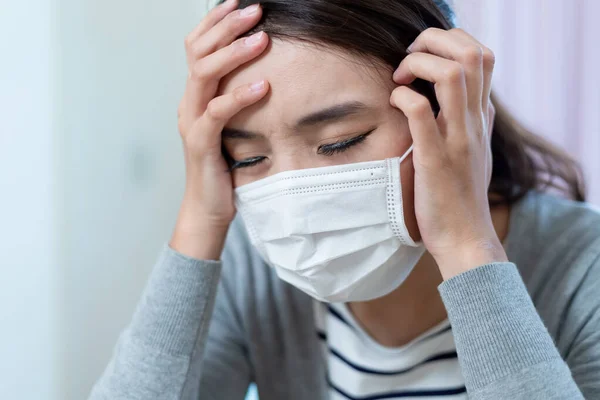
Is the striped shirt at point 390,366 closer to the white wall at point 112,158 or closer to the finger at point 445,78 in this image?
the finger at point 445,78

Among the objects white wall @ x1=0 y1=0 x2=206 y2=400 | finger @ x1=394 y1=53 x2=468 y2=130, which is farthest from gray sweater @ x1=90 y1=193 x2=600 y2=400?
white wall @ x1=0 y1=0 x2=206 y2=400

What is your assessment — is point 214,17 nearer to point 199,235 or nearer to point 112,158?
point 199,235

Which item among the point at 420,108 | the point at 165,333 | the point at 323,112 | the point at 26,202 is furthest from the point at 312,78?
the point at 26,202

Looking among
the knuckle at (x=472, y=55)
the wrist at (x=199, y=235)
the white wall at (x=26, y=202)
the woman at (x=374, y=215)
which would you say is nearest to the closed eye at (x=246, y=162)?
the woman at (x=374, y=215)

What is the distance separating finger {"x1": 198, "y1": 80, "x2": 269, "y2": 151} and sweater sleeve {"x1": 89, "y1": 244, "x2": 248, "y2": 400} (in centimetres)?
22

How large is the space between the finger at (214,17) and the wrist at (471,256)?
18.9 inches

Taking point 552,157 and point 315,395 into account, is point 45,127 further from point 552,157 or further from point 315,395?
point 552,157

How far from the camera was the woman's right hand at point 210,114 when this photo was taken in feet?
2.62

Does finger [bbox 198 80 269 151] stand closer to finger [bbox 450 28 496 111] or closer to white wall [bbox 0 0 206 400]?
finger [bbox 450 28 496 111]

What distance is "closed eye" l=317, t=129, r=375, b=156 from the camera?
0.79m

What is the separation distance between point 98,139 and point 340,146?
0.71 m

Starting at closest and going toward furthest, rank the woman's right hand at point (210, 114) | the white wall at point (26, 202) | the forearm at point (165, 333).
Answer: the woman's right hand at point (210, 114)
the forearm at point (165, 333)
the white wall at point (26, 202)

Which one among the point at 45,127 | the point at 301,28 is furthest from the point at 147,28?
the point at 301,28

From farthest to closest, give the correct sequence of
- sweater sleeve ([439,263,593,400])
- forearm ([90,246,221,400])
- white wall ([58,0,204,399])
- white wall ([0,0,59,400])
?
white wall ([58,0,204,399]) → white wall ([0,0,59,400]) → forearm ([90,246,221,400]) → sweater sleeve ([439,263,593,400])
